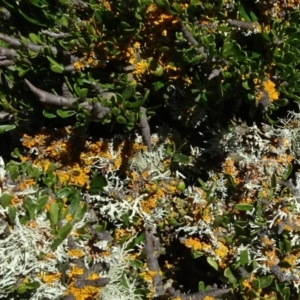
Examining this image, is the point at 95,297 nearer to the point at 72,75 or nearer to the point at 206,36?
the point at 72,75

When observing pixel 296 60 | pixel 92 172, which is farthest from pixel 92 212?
pixel 296 60

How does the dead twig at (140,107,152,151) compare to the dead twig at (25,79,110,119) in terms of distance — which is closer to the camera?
the dead twig at (25,79,110,119)

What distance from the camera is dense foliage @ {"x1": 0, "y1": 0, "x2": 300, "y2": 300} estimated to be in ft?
5.26

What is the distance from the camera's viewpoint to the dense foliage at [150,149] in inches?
63.1

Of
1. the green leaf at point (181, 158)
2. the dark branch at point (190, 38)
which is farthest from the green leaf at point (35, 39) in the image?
the green leaf at point (181, 158)

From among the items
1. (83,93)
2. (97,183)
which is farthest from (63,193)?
(83,93)

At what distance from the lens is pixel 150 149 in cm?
185

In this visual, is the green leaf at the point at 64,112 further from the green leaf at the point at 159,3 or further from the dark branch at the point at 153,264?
the dark branch at the point at 153,264

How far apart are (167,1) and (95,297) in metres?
0.95

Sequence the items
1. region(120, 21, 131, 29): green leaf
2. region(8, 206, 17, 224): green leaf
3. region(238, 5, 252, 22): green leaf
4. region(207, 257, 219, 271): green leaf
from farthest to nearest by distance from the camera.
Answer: region(207, 257, 219, 271): green leaf
region(238, 5, 252, 22): green leaf
region(120, 21, 131, 29): green leaf
region(8, 206, 17, 224): green leaf

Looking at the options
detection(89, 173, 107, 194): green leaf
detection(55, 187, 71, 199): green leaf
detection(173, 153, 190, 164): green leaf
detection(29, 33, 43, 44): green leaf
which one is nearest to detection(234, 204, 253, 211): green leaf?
detection(173, 153, 190, 164): green leaf

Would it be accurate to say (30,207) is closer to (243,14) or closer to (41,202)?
(41,202)

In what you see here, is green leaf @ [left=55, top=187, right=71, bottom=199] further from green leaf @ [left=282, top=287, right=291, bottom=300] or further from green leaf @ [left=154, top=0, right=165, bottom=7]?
green leaf @ [left=282, top=287, right=291, bottom=300]

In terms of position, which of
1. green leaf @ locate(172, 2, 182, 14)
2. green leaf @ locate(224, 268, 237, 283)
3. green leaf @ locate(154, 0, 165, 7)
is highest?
green leaf @ locate(154, 0, 165, 7)
